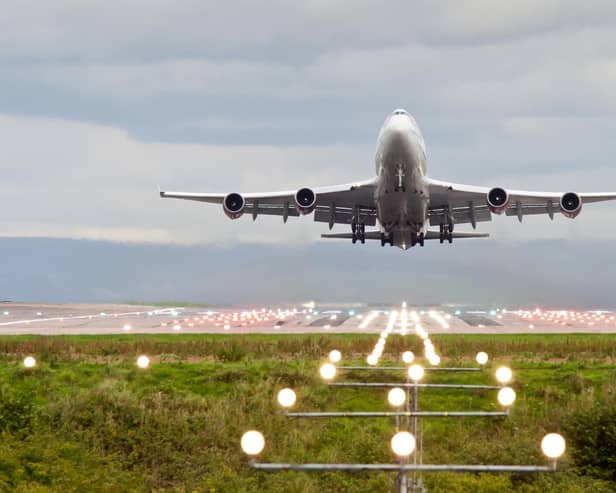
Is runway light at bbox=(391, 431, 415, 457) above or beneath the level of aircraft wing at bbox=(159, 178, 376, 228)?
beneath

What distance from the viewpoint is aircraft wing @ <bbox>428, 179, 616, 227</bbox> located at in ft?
140

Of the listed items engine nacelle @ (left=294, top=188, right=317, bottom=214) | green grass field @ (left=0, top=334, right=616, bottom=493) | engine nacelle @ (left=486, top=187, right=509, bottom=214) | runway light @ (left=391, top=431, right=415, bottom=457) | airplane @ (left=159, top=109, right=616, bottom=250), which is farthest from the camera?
engine nacelle @ (left=294, top=188, right=317, bottom=214)

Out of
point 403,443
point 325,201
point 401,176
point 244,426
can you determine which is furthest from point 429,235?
point 403,443

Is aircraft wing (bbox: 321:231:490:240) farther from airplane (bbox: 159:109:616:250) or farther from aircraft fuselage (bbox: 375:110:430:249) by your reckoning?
aircraft fuselage (bbox: 375:110:430:249)

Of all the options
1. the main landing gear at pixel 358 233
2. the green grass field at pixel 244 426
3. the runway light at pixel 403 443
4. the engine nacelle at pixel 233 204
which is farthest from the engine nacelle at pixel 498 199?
the runway light at pixel 403 443

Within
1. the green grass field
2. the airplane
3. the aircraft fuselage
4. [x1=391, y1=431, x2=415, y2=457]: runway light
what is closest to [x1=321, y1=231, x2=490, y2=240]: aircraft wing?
the airplane

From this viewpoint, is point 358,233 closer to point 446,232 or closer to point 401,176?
point 446,232

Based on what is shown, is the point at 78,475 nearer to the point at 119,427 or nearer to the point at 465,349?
the point at 119,427

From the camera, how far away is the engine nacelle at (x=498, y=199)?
130 feet

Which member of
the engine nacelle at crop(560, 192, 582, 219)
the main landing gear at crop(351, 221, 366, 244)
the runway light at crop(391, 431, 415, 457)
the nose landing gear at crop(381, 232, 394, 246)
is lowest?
the runway light at crop(391, 431, 415, 457)

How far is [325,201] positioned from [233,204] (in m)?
6.88

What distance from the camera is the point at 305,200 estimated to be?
40219mm

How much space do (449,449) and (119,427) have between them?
9.35m

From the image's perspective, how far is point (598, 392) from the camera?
82.8 feet
